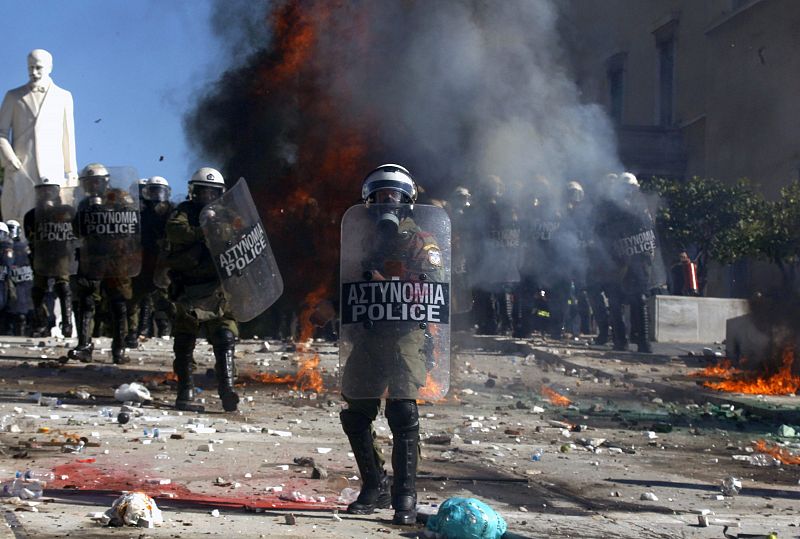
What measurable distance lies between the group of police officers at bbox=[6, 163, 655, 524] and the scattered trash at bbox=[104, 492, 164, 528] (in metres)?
1.00

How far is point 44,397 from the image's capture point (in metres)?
10.5

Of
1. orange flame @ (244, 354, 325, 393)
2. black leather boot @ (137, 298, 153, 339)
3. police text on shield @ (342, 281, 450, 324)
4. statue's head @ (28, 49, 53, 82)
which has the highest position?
statue's head @ (28, 49, 53, 82)

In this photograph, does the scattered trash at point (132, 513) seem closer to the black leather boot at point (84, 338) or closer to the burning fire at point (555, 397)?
the burning fire at point (555, 397)

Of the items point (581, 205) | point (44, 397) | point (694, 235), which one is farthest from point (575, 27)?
point (44, 397)

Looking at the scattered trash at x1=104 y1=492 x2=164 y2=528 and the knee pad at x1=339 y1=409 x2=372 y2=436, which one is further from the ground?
the knee pad at x1=339 y1=409 x2=372 y2=436

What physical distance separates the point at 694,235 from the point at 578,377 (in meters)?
11.9

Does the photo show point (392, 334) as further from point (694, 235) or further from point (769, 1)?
point (769, 1)

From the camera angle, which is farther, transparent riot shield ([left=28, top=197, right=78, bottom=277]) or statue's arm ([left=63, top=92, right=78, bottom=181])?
statue's arm ([left=63, top=92, right=78, bottom=181])

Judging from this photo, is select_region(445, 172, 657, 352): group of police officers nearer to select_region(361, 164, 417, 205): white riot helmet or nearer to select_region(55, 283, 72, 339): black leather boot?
select_region(55, 283, 72, 339): black leather boot

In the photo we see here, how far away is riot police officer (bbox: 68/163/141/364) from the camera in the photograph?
13195mm

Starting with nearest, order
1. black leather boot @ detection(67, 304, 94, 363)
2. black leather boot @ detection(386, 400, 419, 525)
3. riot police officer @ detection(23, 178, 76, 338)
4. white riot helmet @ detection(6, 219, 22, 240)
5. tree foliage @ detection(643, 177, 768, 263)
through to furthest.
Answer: black leather boot @ detection(386, 400, 419, 525), black leather boot @ detection(67, 304, 94, 363), riot police officer @ detection(23, 178, 76, 338), white riot helmet @ detection(6, 219, 22, 240), tree foliage @ detection(643, 177, 768, 263)

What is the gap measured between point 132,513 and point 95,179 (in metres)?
8.45

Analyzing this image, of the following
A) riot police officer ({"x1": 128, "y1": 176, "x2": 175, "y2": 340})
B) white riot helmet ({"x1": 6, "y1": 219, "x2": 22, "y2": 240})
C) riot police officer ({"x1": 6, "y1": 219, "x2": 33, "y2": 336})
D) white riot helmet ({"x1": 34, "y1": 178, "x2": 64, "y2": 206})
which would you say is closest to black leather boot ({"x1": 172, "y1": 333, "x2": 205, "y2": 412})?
riot police officer ({"x1": 128, "y1": 176, "x2": 175, "y2": 340})

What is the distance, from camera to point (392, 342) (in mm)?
5922
